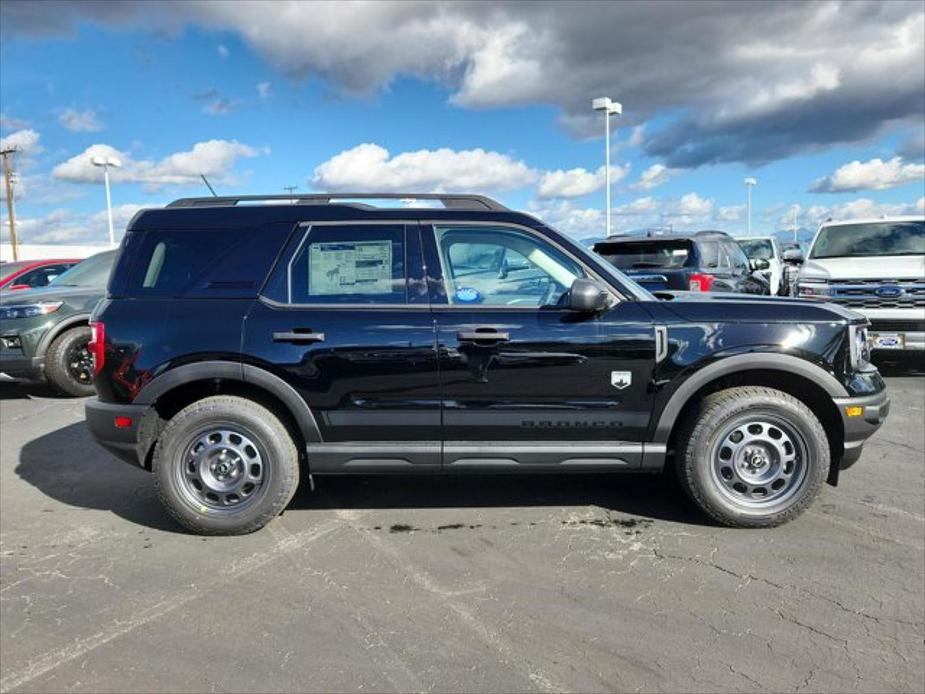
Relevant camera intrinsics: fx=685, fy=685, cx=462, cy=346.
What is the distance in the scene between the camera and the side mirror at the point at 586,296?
3.71m

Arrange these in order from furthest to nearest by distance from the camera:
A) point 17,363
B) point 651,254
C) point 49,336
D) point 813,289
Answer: point 651,254 → point 813,289 → point 49,336 → point 17,363

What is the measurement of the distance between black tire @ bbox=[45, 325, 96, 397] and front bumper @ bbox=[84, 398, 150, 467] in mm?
4482

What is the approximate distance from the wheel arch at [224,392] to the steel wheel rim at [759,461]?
2.35 m

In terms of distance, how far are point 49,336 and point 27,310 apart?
1.23 feet

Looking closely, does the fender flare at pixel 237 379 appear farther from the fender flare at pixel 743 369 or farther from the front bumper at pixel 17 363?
the front bumper at pixel 17 363

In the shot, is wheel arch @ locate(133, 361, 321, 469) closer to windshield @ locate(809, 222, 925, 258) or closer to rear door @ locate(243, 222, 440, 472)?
rear door @ locate(243, 222, 440, 472)

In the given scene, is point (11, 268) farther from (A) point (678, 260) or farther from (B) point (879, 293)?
(B) point (879, 293)

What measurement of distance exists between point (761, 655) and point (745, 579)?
669mm

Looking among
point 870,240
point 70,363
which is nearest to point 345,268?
point 70,363

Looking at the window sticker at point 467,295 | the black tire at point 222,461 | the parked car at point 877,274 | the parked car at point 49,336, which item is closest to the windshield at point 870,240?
the parked car at point 877,274

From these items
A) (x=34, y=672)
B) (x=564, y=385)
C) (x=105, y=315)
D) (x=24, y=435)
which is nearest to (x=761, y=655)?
(x=564, y=385)

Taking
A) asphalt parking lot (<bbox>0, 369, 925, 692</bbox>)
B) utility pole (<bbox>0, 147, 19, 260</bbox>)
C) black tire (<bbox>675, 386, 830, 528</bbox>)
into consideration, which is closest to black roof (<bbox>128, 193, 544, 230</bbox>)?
black tire (<bbox>675, 386, 830, 528</bbox>)

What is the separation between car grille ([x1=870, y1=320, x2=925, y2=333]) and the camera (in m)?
8.03

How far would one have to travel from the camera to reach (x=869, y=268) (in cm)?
868
